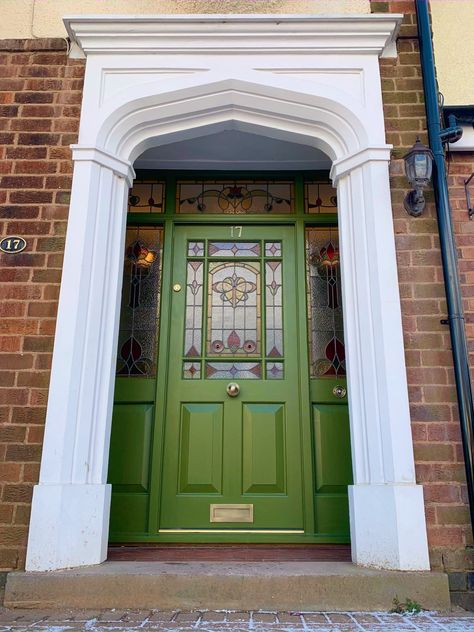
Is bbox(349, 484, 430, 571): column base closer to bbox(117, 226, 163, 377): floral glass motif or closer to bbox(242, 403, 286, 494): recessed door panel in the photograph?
bbox(242, 403, 286, 494): recessed door panel

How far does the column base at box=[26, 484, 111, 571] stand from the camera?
2.76 m

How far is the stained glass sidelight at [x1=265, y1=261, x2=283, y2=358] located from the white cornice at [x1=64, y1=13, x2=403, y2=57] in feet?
5.26

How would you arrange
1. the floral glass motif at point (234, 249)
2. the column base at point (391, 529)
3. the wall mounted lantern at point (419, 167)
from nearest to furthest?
1. the column base at point (391, 529)
2. the wall mounted lantern at point (419, 167)
3. the floral glass motif at point (234, 249)

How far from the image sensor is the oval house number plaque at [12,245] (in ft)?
10.8

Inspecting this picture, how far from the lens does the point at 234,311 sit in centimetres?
407

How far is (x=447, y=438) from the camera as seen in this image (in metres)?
2.95

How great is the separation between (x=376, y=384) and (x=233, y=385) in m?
1.17

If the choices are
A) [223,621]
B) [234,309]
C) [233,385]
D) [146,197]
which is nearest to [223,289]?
[234,309]

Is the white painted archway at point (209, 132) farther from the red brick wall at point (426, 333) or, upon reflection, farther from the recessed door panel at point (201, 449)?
the recessed door panel at point (201, 449)

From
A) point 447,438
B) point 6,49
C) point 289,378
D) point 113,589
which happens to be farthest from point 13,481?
point 6,49

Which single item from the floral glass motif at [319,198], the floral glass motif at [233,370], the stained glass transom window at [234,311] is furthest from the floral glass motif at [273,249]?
the floral glass motif at [233,370]

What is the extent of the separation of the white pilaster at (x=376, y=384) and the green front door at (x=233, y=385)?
790 millimetres

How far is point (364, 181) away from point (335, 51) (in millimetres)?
1000

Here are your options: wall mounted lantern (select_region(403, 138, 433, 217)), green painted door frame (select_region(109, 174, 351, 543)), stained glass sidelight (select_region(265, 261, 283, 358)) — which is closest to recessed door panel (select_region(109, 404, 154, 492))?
green painted door frame (select_region(109, 174, 351, 543))
